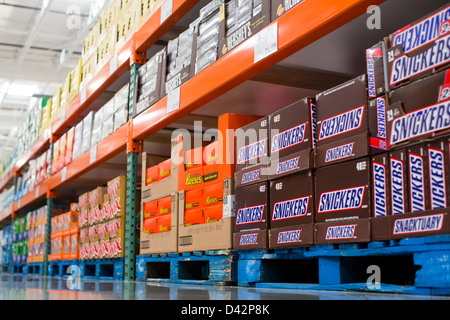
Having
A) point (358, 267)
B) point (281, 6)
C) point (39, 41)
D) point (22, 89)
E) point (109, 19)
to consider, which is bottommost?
point (358, 267)

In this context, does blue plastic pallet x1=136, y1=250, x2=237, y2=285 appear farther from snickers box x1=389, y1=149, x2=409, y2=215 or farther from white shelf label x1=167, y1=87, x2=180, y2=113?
snickers box x1=389, y1=149, x2=409, y2=215

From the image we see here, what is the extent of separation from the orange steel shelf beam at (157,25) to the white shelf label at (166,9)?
23mm

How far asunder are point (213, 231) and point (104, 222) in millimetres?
2158

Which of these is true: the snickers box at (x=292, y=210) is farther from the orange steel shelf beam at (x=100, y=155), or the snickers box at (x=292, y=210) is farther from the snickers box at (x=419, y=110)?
the orange steel shelf beam at (x=100, y=155)

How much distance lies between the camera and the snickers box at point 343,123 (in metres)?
2.14

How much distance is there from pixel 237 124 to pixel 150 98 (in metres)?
1.23

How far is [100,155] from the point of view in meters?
5.10

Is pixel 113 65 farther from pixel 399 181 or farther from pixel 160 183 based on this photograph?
pixel 399 181

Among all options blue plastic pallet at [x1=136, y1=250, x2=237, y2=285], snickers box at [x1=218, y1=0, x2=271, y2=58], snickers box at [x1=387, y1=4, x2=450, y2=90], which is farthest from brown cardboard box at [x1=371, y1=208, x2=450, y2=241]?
snickers box at [x1=218, y1=0, x2=271, y2=58]

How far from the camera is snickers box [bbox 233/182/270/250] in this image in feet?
8.92

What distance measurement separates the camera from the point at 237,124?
3.11 metres

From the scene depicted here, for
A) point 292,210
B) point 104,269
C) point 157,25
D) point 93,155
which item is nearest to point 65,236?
point 104,269
